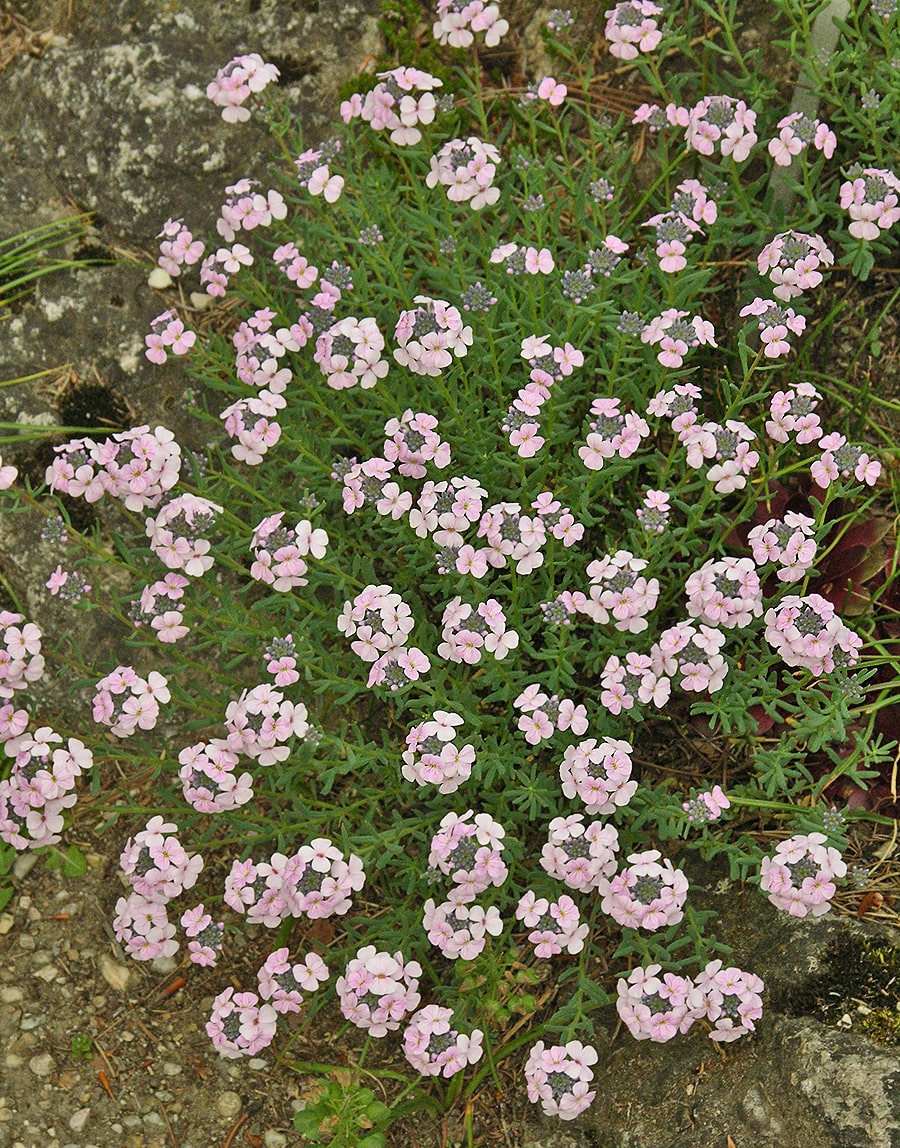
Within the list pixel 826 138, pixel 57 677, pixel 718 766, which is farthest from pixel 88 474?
pixel 826 138

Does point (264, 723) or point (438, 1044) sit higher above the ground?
point (264, 723)

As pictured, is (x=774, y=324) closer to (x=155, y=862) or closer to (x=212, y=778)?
(x=212, y=778)

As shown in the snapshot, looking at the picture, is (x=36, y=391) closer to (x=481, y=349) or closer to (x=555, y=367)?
(x=481, y=349)

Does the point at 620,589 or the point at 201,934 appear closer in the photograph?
the point at 620,589

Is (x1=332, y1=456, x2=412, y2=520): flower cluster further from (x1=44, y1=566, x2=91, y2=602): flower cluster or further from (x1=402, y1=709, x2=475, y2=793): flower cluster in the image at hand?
(x1=44, y1=566, x2=91, y2=602): flower cluster

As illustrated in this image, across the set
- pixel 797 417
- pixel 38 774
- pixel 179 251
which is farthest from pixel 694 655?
pixel 179 251

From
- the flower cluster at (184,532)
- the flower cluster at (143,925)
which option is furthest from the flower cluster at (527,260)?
the flower cluster at (143,925)
